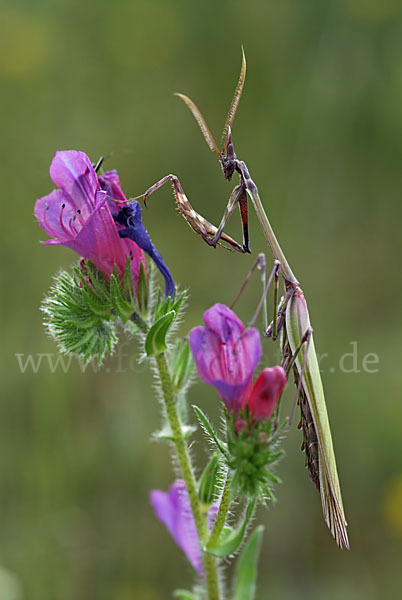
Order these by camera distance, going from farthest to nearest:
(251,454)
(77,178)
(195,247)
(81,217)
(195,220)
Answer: (195,247) < (195,220) < (81,217) < (77,178) < (251,454)

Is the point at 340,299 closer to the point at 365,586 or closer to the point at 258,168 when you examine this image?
the point at 258,168

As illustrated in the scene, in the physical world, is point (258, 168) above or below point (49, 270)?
above

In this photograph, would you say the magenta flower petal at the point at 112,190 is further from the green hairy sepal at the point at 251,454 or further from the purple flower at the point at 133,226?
the green hairy sepal at the point at 251,454

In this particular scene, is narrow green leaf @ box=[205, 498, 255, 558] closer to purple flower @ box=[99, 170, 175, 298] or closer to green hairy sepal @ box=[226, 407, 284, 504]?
green hairy sepal @ box=[226, 407, 284, 504]

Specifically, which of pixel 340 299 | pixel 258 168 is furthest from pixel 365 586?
pixel 258 168

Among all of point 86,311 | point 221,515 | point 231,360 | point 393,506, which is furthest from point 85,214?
point 393,506

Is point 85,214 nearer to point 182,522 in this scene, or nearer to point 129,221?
point 129,221

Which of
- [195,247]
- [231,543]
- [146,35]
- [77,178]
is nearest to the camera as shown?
[231,543]

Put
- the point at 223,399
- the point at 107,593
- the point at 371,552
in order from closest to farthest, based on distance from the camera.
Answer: the point at 223,399 → the point at 107,593 → the point at 371,552

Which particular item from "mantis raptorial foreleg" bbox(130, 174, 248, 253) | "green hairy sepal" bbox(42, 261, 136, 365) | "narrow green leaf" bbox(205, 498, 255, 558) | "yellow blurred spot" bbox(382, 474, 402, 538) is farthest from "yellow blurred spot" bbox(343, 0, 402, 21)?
"narrow green leaf" bbox(205, 498, 255, 558)
